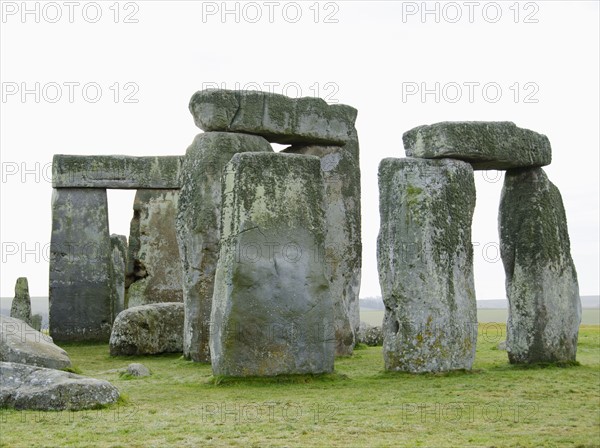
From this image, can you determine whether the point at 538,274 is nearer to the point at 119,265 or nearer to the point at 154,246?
the point at 154,246

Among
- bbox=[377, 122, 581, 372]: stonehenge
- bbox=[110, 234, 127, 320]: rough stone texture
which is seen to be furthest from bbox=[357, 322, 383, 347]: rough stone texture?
bbox=[110, 234, 127, 320]: rough stone texture

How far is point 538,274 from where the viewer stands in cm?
1243

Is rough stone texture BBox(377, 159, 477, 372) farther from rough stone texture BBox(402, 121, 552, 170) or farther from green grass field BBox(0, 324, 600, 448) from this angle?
green grass field BBox(0, 324, 600, 448)

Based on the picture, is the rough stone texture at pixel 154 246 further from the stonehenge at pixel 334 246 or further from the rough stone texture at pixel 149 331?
the rough stone texture at pixel 149 331

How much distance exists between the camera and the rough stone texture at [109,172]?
63.5 feet

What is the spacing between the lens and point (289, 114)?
1497 cm

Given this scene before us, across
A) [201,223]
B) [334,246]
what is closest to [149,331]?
[201,223]

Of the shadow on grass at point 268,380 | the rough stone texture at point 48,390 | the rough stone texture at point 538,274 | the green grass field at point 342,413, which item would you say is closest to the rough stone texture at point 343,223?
the rough stone texture at point 538,274

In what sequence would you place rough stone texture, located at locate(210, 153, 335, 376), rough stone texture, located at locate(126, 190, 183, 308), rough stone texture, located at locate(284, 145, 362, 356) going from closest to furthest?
rough stone texture, located at locate(210, 153, 335, 376), rough stone texture, located at locate(284, 145, 362, 356), rough stone texture, located at locate(126, 190, 183, 308)

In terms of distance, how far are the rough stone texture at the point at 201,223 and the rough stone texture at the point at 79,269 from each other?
5.65 metres

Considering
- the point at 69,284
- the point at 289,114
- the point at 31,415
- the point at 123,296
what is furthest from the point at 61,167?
the point at 31,415

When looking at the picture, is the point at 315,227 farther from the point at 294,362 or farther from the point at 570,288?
the point at 570,288

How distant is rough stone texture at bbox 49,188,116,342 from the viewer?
19333 millimetres

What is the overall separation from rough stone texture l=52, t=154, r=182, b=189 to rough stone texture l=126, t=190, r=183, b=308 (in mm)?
1689
